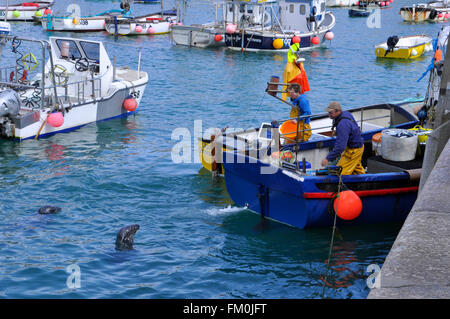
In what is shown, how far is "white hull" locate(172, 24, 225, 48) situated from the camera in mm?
36503

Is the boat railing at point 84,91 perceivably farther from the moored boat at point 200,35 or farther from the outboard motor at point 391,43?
the outboard motor at point 391,43

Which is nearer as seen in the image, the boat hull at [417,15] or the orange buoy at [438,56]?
the orange buoy at [438,56]

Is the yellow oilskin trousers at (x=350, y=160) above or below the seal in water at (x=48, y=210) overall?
above

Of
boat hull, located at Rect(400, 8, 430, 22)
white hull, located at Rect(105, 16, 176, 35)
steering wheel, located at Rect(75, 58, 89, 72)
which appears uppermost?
boat hull, located at Rect(400, 8, 430, 22)

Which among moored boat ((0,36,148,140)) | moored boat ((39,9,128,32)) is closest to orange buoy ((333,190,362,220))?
moored boat ((0,36,148,140))

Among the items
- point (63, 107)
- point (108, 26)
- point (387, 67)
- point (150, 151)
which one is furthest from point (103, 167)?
point (108, 26)

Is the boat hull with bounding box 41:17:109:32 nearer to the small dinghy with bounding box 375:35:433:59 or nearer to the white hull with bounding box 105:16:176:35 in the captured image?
the white hull with bounding box 105:16:176:35

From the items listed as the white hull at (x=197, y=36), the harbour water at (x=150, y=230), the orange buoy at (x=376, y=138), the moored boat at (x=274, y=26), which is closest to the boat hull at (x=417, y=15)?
the moored boat at (x=274, y=26)

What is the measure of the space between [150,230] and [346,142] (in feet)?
12.4

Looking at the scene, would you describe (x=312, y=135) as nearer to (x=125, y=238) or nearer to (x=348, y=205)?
(x=348, y=205)

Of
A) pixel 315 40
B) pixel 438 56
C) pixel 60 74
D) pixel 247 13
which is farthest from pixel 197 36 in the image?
pixel 438 56

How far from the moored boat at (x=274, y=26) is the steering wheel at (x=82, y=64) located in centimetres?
1638

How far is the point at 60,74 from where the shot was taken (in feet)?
62.3

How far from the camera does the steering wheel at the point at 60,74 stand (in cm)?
1886
